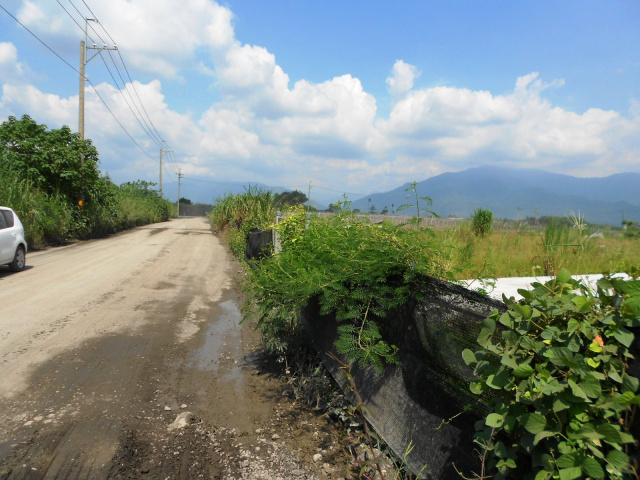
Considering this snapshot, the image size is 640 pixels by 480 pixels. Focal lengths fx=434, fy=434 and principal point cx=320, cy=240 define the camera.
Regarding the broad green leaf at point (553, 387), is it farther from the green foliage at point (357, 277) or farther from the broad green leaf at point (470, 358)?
the green foliage at point (357, 277)

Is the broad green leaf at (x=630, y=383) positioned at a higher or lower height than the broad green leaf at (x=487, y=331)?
lower

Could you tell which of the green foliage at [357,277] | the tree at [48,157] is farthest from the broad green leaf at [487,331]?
the tree at [48,157]

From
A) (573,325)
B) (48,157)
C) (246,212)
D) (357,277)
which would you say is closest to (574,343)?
(573,325)

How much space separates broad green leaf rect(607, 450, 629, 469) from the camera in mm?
1501

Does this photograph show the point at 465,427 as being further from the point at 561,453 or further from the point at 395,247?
the point at 395,247

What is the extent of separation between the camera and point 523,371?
175cm

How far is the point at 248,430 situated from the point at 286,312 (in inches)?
45.5

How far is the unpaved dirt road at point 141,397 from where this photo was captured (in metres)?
3.25

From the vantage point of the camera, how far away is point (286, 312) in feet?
14.6

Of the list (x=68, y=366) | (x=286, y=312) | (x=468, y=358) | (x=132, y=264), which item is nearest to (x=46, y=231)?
(x=132, y=264)

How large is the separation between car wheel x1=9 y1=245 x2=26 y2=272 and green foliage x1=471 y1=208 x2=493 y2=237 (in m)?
13.7

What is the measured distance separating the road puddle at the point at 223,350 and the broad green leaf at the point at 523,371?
3672 mm

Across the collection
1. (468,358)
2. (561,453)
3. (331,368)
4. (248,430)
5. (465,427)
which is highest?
(468,358)

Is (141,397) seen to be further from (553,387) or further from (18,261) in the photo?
(18,261)
